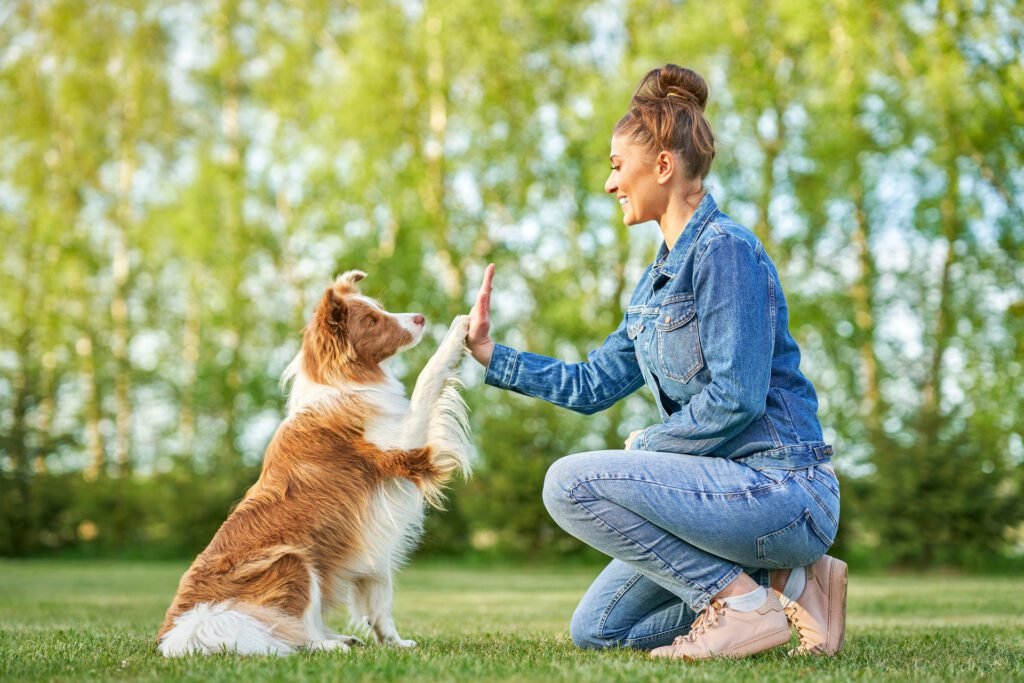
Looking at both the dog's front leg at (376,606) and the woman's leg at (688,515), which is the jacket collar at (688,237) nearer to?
the woman's leg at (688,515)

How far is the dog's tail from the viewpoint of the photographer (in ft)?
13.4

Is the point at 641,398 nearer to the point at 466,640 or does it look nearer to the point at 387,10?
the point at 387,10

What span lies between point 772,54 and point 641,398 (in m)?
7.15

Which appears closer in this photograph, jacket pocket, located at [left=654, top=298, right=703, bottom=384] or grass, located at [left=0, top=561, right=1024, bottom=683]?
grass, located at [left=0, top=561, right=1024, bottom=683]

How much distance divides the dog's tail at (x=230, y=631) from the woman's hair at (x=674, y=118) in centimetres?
238

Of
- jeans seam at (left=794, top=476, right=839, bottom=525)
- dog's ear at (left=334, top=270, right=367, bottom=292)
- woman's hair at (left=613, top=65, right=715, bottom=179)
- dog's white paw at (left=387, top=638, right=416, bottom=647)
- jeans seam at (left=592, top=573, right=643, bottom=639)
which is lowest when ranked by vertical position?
dog's white paw at (left=387, top=638, right=416, bottom=647)

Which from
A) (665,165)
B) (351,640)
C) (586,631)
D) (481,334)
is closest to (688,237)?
(665,165)

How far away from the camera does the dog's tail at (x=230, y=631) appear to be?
4.08m

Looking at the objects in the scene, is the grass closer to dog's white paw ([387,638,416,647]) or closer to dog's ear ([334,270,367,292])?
dog's white paw ([387,638,416,647])

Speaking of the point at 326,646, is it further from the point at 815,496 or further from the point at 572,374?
the point at 815,496

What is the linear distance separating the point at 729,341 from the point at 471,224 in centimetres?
1796

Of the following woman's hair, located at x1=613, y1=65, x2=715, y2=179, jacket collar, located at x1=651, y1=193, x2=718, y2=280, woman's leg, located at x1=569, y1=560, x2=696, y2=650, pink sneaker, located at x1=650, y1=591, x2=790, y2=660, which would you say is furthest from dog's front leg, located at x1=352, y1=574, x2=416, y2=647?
woman's hair, located at x1=613, y1=65, x2=715, y2=179

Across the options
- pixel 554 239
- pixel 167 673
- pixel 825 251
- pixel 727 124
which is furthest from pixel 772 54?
pixel 167 673

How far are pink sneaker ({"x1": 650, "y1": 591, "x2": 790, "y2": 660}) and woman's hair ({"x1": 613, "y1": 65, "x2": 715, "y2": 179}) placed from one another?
5.33 ft
